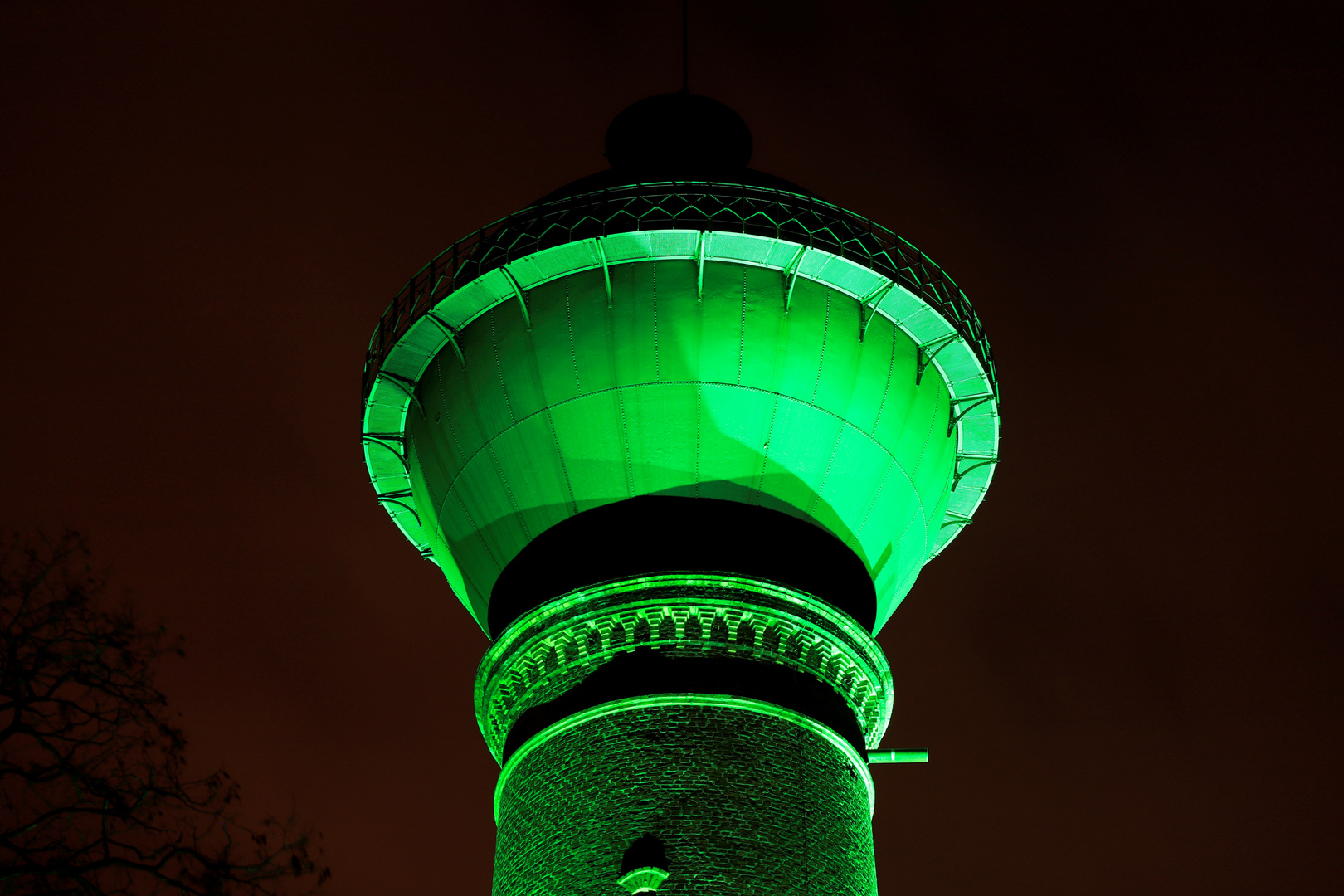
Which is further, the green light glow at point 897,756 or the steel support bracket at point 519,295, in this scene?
the green light glow at point 897,756

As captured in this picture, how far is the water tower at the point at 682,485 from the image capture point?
1739 centimetres

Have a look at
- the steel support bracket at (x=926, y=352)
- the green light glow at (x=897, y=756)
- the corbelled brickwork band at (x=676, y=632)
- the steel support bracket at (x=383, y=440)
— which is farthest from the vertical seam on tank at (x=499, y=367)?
the green light glow at (x=897, y=756)

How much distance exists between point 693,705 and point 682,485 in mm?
2847

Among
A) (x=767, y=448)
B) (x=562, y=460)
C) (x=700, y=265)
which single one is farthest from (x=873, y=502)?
(x=562, y=460)

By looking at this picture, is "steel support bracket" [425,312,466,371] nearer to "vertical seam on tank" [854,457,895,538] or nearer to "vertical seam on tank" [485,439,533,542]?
"vertical seam on tank" [485,439,533,542]

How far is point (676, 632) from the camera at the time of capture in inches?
712

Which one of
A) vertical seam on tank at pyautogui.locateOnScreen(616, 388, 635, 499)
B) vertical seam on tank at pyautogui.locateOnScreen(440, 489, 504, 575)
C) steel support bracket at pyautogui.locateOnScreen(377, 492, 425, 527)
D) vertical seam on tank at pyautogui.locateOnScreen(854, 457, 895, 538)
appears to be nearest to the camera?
vertical seam on tank at pyautogui.locateOnScreen(616, 388, 635, 499)

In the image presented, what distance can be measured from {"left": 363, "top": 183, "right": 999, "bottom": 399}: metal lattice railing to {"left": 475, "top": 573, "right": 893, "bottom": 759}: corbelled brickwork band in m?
4.35

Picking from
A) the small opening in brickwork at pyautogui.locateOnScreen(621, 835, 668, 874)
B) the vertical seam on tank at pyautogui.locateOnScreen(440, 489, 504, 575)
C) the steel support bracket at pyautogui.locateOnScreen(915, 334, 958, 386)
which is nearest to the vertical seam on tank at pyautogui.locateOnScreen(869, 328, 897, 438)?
the steel support bracket at pyautogui.locateOnScreen(915, 334, 958, 386)

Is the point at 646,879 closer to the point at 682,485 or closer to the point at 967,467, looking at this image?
the point at 682,485

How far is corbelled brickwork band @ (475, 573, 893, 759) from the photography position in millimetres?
18125

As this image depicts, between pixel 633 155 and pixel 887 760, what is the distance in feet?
31.8

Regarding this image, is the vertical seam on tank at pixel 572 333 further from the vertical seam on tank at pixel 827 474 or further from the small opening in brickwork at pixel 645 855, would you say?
the small opening in brickwork at pixel 645 855

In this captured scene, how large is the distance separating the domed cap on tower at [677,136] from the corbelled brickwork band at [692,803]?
8.83m
